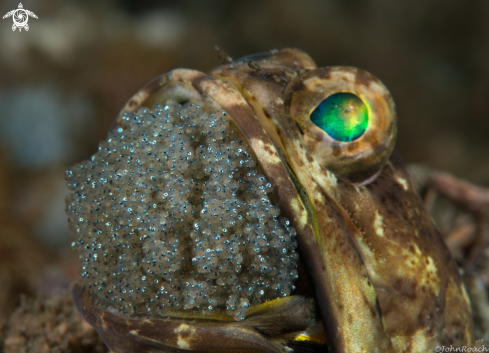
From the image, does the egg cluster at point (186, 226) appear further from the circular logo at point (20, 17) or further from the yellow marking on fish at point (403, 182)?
the circular logo at point (20, 17)

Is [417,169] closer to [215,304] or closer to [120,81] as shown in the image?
[215,304]

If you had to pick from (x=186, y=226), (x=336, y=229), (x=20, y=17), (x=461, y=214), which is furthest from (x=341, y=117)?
(x=20, y=17)

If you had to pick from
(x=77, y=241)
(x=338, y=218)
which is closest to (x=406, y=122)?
(x=338, y=218)

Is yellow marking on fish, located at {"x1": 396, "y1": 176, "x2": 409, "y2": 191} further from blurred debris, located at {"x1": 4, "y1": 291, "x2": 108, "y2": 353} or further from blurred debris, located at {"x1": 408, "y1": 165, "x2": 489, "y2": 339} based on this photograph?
blurred debris, located at {"x1": 4, "y1": 291, "x2": 108, "y2": 353}

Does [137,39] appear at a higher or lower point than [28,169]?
higher

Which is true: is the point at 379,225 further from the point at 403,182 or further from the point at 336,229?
the point at 403,182

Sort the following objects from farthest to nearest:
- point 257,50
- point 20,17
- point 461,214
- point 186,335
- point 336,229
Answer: point 20,17 → point 257,50 → point 461,214 → point 336,229 → point 186,335
